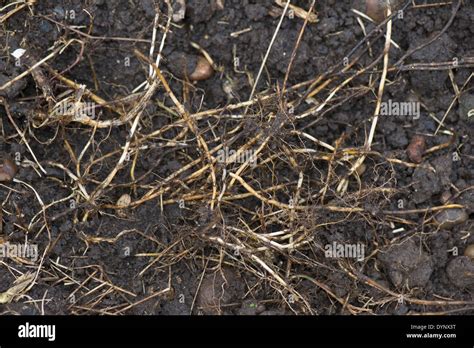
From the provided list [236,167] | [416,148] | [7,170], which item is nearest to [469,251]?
[416,148]

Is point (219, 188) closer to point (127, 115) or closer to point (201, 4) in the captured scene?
point (127, 115)

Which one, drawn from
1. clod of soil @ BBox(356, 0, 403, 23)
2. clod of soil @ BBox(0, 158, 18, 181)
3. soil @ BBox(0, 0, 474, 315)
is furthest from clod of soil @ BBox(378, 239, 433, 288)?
clod of soil @ BBox(0, 158, 18, 181)

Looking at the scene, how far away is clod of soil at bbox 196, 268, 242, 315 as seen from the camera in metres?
3.00

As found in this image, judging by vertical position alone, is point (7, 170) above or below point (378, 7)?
below

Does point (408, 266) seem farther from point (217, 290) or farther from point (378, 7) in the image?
point (378, 7)

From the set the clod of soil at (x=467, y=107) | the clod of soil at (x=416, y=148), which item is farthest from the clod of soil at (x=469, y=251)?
the clod of soil at (x=467, y=107)

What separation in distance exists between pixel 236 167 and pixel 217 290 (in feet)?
1.38

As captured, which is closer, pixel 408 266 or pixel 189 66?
pixel 408 266

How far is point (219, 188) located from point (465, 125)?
0.87m

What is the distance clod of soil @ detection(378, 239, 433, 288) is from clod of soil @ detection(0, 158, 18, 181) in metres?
1.29

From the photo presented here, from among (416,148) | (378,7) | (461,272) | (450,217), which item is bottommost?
(461,272)

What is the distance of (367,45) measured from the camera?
3.08m

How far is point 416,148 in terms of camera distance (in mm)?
3068

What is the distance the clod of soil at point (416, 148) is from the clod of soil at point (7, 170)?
135 centimetres
